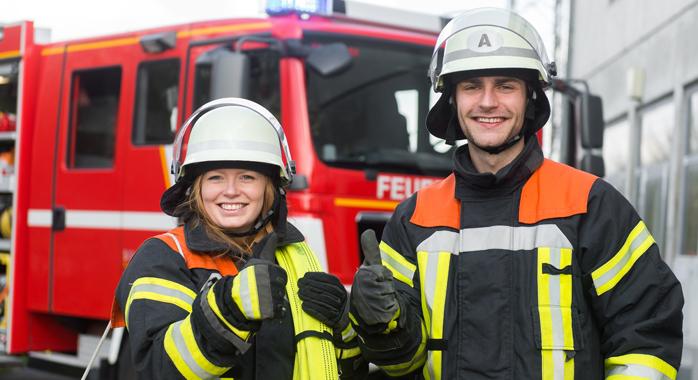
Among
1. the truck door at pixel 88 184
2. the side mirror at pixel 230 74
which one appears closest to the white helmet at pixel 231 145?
the side mirror at pixel 230 74

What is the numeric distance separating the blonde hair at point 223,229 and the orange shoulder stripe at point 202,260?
1.1 inches

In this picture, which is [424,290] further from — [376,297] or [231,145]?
[231,145]

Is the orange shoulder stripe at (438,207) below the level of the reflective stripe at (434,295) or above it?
above

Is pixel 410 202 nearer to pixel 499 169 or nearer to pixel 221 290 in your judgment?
pixel 499 169

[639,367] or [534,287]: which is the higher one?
[534,287]

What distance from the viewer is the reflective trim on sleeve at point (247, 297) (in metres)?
2.44

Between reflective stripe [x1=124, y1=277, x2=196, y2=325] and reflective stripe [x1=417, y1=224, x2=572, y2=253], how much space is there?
66cm

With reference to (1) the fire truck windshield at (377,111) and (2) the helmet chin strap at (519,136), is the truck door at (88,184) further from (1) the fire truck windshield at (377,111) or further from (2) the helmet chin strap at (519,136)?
(2) the helmet chin strap at (519,136)

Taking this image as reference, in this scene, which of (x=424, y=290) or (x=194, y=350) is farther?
(x=424, y=290)

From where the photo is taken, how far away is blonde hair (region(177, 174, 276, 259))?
9.41 feet

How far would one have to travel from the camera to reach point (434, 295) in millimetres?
2795

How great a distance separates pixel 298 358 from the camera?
2.77 metres

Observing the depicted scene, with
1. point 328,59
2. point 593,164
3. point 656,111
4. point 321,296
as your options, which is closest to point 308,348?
point 321,296

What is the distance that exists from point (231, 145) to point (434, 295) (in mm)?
717
